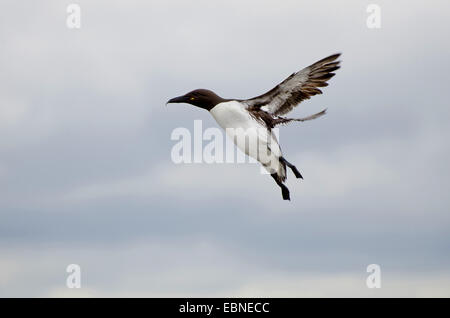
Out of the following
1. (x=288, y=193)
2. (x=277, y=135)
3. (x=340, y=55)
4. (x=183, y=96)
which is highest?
(x=340, y=55)

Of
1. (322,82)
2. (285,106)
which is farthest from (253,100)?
(322,82)

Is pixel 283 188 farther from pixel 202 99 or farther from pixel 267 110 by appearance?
pixel 202 99

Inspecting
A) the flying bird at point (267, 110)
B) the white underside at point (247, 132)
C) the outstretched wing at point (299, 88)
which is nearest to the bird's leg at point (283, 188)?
the flying bird at point (267, 110)

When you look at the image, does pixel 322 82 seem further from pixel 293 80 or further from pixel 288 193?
pixel 288 193

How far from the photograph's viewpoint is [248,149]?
18250 mm

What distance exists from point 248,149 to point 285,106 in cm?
222

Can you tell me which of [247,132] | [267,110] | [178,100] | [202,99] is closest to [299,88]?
[267,110]

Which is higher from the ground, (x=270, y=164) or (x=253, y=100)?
(x=253, y=100)

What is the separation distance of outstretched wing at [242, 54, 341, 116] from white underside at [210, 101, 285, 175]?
2.88ft

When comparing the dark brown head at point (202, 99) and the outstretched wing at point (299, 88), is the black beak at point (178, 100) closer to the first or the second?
the dark brown head at point (202, 99)

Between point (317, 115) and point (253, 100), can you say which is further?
point (253, 100)

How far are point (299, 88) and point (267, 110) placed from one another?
127 centimetres

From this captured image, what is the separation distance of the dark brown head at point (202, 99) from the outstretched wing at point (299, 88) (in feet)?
3.87

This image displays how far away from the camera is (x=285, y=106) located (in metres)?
19.4
